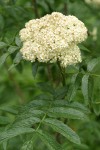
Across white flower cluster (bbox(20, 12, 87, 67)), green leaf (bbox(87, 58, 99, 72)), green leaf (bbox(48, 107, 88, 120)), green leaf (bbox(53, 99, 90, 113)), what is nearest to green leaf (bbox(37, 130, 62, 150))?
green leaf (bbox(48, 107, 88, 120))

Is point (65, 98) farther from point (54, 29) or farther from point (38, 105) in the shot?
point (54, 29)

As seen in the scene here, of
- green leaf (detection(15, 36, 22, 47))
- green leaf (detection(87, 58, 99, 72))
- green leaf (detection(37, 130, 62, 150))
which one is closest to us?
green leaf (detection(37, 130, 62, 150))

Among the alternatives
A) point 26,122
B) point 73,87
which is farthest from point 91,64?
point 26,122

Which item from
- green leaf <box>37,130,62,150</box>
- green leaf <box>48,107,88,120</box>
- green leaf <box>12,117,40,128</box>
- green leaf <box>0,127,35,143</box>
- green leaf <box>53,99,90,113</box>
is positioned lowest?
green leaf <box>37,130,62,150</box>

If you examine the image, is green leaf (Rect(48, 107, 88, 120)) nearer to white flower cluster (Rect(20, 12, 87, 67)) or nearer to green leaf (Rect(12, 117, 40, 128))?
green leaf (Rect(12, 117, 40, 128))

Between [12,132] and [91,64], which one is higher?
[91,64]

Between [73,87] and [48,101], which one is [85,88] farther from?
[48,101]

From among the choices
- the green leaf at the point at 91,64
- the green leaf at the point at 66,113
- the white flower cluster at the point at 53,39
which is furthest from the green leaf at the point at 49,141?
the green leaf at the point at 91,64
